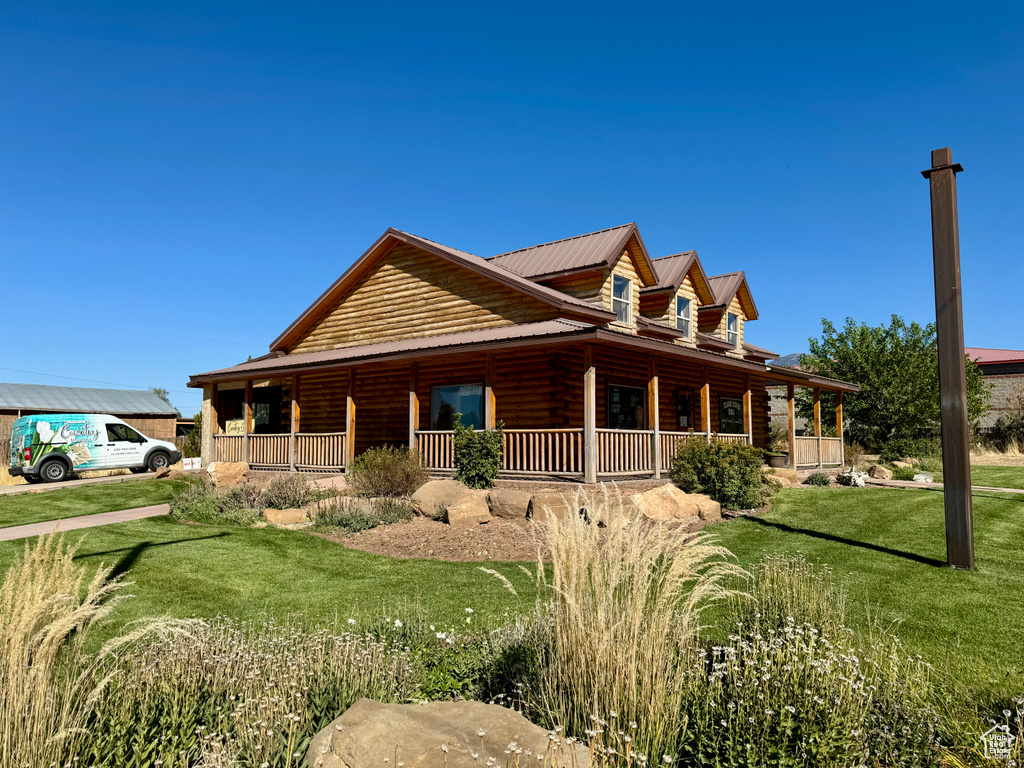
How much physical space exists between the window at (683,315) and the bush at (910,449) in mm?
12427

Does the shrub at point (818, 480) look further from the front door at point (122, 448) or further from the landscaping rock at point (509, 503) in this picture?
the front door at point (122, 448)

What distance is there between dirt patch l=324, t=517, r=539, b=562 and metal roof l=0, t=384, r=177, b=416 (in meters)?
34.3

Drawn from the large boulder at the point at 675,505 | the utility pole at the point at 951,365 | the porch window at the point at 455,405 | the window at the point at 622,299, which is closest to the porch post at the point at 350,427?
the porch window at the point at 455,405

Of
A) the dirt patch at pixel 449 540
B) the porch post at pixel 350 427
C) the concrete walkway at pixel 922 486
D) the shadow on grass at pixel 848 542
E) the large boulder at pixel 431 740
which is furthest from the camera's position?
the porch post at pixel 350 427

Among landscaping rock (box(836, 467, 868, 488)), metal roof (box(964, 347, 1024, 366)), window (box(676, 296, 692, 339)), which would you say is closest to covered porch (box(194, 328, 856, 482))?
window (box(676, 296, 692, 339))

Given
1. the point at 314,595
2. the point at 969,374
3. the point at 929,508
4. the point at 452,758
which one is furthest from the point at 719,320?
the point at 452,758

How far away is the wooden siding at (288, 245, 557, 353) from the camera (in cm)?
1867

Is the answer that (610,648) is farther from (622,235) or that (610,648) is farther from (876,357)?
(876,357)

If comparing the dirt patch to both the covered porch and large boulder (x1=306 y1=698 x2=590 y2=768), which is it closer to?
the covered porch

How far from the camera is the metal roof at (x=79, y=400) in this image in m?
39.0

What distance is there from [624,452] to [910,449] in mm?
20799

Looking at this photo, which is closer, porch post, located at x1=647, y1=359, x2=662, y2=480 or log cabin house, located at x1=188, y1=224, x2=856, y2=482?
porch post, located at x1=647, y1=359, x2=662, y2=480

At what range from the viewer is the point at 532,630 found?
186 inches

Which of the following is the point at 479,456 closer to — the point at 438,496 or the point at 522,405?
the point at 438,496
